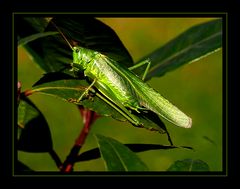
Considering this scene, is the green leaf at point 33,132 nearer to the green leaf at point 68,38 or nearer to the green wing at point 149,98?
the green leaf at point 68,38

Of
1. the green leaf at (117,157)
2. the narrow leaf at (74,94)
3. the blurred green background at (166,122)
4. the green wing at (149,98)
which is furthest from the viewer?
the blurred green background at (166,122)

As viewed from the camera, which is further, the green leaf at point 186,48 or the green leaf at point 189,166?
the green leaf at point 186,48

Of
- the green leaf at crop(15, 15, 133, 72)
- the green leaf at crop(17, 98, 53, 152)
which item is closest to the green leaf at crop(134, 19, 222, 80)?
the green leaf at crop(15, 15, 133, 72)

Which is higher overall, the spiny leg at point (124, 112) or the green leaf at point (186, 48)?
the green leaf at point (186, 48)

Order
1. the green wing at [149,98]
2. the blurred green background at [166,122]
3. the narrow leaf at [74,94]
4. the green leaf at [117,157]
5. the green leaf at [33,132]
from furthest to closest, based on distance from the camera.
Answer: the blurred green background at [166,122] < the green wing at [149,98] < the green leaf at [33,132] < the narrow leaf at [74,94] < the green leaf at [117,157]

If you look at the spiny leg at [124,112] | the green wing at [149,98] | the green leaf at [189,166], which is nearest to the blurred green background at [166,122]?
the green wing at [149,98]

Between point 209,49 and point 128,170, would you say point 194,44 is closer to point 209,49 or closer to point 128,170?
point 209,49

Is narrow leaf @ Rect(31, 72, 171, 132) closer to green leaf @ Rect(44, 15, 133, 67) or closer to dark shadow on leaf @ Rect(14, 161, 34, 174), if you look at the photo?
green leaf @ Rect(44, 15, 133, 67)
